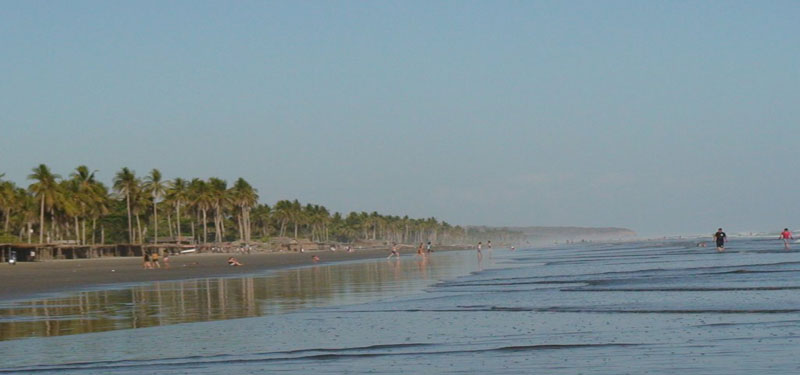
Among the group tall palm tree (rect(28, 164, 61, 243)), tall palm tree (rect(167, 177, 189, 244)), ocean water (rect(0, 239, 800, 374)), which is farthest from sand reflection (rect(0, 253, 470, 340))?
tall palm tree (rect(167, 177, 189, 244))

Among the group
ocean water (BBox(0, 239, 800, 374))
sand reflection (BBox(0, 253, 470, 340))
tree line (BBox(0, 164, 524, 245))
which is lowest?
ocean water (BBox(0, 239, 800, 374))

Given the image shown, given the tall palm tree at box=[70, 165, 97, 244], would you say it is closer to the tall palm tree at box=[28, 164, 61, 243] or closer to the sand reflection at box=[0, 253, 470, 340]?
the tall palm tree at box=[28, 164, 61, 243]

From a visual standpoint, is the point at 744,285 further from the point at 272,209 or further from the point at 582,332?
the point at 272,209

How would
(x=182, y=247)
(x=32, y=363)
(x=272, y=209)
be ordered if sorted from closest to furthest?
(x=32, y=363) < (x=182, y=247) < (x=272, y=209)

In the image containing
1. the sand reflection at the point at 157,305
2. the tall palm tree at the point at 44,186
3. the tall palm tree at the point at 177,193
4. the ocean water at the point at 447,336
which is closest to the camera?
the ocean water at the point at 447,336

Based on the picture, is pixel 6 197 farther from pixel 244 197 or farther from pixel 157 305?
pixel 157 305

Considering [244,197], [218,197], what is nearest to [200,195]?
[218,197]

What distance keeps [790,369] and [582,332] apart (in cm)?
463

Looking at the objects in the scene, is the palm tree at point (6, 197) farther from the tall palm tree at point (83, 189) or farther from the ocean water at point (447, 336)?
the ocean water at point (447, 336)

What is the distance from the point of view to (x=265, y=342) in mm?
14055

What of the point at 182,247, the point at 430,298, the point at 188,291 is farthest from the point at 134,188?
the point at 430,298

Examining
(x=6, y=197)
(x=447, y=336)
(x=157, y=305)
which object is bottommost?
(x=447, y=336)

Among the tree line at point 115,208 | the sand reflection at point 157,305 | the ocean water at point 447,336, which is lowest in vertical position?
the ocean water at point 447,336

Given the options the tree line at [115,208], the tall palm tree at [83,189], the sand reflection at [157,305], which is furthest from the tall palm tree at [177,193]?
the sand reflection at [157,305]
